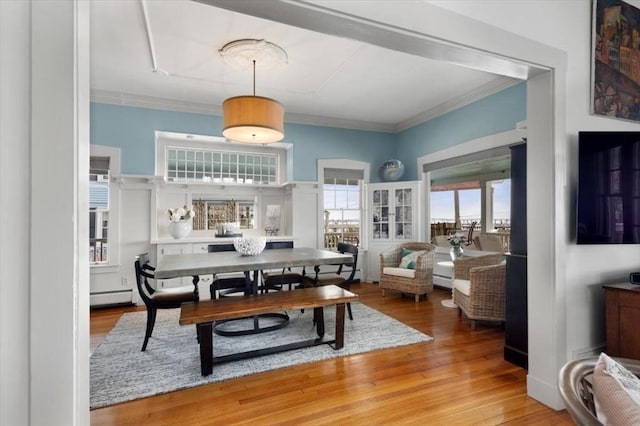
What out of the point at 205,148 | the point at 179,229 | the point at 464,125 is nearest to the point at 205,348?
the point at 179,229

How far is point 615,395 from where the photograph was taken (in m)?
0.80

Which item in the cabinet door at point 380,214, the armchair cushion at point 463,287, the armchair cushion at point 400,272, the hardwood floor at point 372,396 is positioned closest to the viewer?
the hardwood floor at point 372,396

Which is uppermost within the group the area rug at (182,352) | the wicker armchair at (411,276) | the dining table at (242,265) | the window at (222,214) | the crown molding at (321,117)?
the crown molding at (321,117)

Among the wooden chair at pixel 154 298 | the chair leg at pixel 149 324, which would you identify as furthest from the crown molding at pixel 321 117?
the chair leg at pixel 149 324

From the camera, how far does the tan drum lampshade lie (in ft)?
9.32

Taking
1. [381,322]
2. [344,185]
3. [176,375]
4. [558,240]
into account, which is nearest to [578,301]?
[558,240]

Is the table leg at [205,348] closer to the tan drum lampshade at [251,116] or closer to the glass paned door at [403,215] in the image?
the tan drum lampshade at [251,116]

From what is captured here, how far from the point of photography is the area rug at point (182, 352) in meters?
2.26

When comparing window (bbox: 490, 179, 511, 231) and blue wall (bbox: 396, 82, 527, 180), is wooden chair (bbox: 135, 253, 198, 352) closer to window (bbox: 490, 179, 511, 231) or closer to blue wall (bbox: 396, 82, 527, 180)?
blue wall (bbox: 396, 82, 527, 180)

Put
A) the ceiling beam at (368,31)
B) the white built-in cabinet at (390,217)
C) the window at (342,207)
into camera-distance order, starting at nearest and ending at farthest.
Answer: the ceiling beam at (368,31) < the white built-in cabinet at (390,217) < the window at (342,207)

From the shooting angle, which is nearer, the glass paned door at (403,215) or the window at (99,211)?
the window at (99,211)

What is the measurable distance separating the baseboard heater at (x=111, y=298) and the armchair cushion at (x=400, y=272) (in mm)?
3774

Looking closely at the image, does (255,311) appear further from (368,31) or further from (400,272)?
(400,272)

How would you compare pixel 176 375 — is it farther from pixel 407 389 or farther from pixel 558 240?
pixel 558 240
